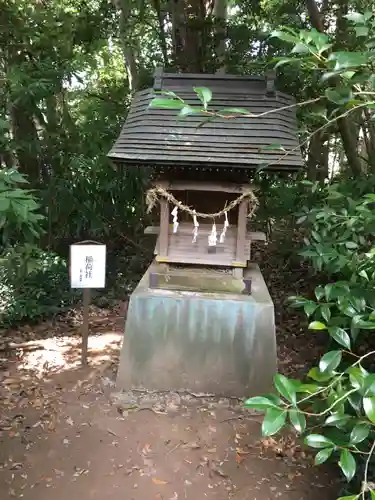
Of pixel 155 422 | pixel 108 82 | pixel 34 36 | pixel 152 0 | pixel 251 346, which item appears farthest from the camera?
pixel 108 82

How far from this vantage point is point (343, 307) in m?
1.77

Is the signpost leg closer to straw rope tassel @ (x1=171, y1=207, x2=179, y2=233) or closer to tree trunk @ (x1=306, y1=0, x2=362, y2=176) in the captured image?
straw rope tassel @ (x1=171, y1=207, x2=179, y2=233)

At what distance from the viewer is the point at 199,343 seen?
3.66 metres

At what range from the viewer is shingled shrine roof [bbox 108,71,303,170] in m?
3.29

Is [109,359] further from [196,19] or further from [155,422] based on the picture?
[196,19]

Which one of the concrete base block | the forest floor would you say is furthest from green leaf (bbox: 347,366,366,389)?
the concrete base block

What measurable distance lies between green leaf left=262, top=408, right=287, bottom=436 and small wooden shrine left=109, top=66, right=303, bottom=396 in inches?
94.9

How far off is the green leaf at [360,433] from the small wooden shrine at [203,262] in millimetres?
2330

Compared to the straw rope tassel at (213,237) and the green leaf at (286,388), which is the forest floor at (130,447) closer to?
the straw rope tassel at (213,237)

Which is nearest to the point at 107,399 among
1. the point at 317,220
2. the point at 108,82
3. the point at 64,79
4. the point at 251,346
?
the point at 251,346

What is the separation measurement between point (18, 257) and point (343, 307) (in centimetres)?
342

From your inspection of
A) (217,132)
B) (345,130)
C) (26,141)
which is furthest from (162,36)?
(217,132)

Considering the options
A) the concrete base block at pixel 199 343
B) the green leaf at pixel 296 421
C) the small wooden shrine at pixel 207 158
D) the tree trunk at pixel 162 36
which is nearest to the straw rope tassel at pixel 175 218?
the small wooden shrine at pixel 207 158

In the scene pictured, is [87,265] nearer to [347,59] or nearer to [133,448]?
[133,448]
